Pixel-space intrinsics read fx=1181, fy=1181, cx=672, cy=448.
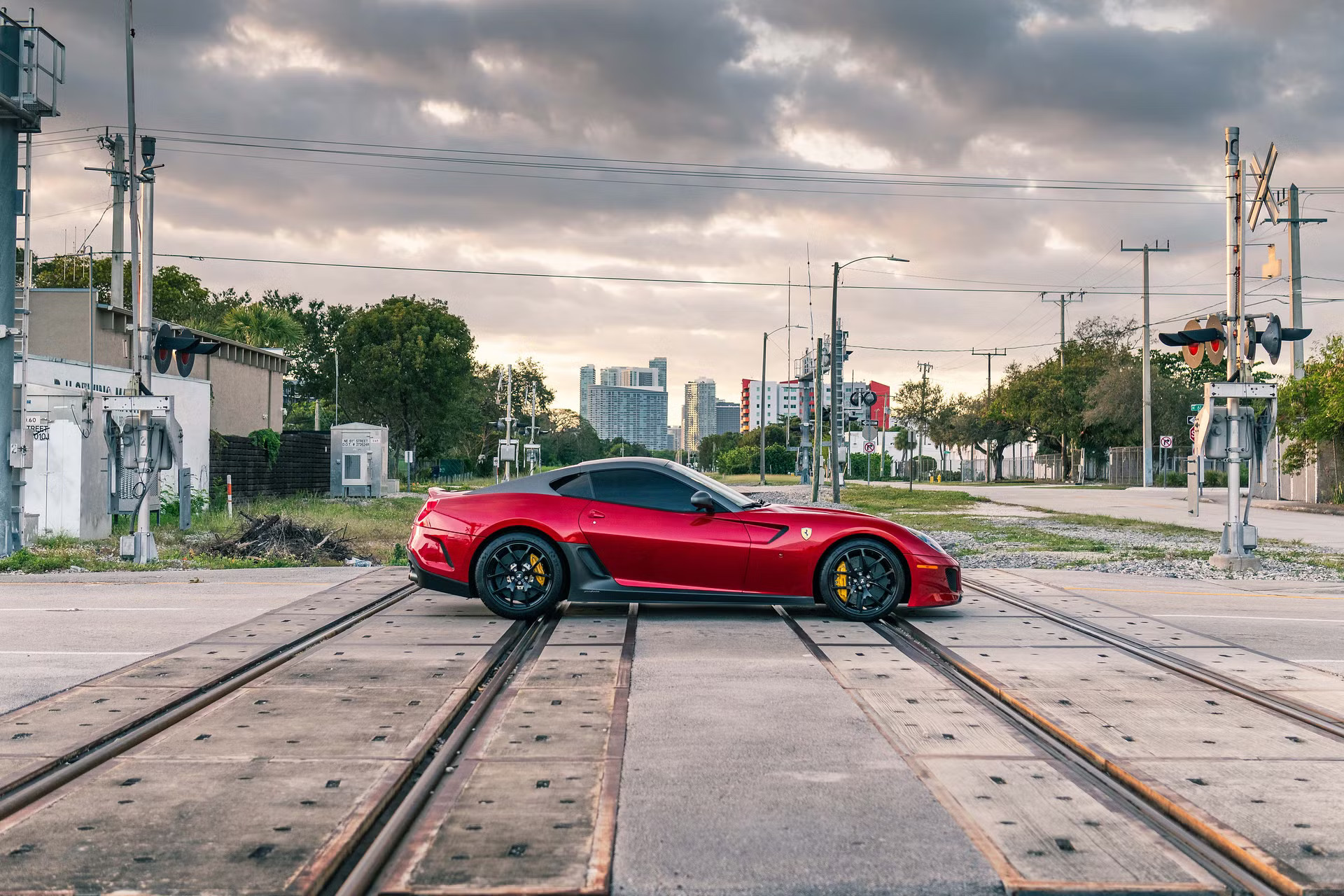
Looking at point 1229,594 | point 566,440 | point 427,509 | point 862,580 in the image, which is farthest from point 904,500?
point 566,440

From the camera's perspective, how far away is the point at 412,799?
467 centimetres

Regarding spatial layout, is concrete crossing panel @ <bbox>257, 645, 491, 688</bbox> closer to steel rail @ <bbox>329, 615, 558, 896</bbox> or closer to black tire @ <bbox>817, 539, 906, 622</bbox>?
steel rail @ <bbox>329, 615, 558, 896</bbox>

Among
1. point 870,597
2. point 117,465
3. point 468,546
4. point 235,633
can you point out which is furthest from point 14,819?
point 117,465

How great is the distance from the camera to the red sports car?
9812mm

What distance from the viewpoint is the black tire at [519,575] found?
9.84 metres

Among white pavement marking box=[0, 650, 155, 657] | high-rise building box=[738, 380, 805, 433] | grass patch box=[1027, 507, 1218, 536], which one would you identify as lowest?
white pavement marking box=[0, 650, 155, 657]

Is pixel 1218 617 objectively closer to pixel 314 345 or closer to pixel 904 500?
pixel 904 500

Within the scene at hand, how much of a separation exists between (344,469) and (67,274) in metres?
17.0

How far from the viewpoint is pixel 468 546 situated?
32.6 ft

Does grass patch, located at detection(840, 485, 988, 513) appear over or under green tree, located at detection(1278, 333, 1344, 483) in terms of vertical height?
under

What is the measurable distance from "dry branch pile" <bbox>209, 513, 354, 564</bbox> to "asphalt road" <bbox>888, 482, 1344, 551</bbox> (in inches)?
660

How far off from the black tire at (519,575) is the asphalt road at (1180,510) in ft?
51.9

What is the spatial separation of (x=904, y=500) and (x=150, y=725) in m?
38.3

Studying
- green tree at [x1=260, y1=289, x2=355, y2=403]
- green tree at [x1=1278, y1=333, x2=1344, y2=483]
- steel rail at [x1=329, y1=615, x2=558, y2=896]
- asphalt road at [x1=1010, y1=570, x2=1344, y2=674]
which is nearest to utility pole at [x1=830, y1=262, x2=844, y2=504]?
green tree at [x1=1278, y1=333, x2=1344, y2=483]
